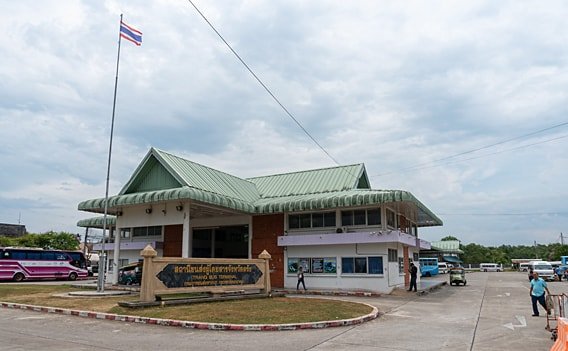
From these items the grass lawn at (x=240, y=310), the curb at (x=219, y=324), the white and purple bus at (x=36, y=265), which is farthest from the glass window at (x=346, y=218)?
the white and purple bus at (x=36, y=265)

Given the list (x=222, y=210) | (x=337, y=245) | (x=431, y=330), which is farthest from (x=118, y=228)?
(x=431, y=330)

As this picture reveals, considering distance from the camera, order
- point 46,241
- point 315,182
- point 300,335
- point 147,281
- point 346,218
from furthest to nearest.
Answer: point 46,241
point 315,182
point 346,218
point 147,281
point 300,335

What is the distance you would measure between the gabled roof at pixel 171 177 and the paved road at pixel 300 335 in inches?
451

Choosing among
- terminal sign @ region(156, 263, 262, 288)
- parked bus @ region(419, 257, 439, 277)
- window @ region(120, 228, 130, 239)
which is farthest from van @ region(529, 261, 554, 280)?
window @ region(120, 228, 130, 239)

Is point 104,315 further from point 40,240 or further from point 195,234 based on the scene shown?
point 40,240

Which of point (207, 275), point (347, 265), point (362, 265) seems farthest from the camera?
point (347, 265)

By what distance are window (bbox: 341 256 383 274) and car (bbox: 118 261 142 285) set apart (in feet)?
A: 45.3

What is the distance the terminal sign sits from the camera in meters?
17.3

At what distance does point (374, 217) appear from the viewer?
26.8m

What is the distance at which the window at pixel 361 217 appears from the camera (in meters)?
26.7

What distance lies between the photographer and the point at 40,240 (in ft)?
207

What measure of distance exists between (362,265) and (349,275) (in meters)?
1.02

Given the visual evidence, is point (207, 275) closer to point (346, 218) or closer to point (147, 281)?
point (147, 281)

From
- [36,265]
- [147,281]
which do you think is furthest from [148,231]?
[147,281]
